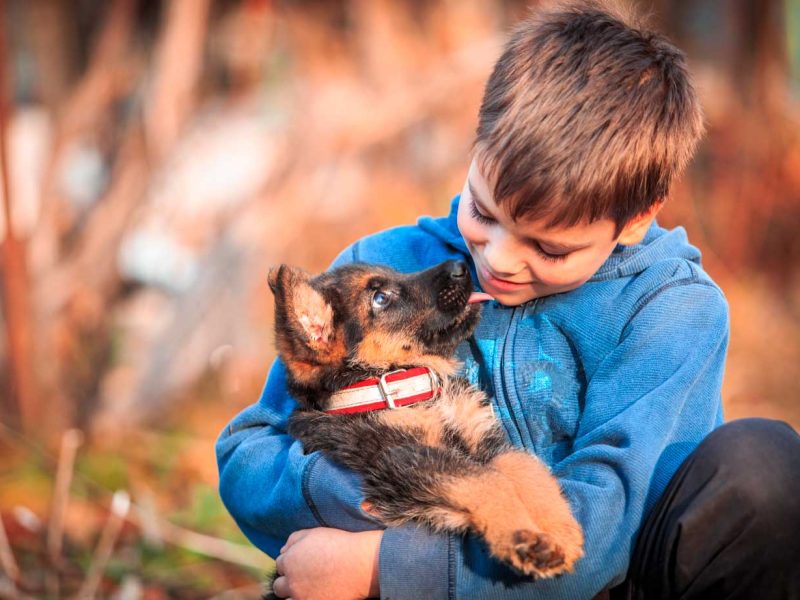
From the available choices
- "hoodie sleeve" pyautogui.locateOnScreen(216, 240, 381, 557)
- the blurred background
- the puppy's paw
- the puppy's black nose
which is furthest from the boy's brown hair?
the blurred background

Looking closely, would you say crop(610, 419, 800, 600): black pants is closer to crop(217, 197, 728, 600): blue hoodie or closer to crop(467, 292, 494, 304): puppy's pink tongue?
crop(217, 197, 728, 600): blue hoodie

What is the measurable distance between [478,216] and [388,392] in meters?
0.69

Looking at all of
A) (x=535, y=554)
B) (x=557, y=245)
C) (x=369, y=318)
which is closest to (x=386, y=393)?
(x=369, y=318)

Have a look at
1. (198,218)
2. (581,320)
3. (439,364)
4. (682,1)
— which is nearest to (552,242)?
(581,320)

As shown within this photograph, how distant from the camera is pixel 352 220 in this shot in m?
7.46

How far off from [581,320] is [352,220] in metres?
4.69

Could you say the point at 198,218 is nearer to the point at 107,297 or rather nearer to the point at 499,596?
the point at 107,297

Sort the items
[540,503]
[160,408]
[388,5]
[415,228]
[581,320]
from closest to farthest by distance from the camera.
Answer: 1. [540,503]
2. [581,320]
3. [415,228]
4. [160,408]
5. [388,5]

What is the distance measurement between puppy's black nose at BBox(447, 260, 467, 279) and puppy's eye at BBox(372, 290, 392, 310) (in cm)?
27

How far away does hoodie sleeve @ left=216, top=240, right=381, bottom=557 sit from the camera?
2.81 m

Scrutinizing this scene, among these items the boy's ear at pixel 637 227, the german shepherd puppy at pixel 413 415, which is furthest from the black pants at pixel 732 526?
the boy's ear at pixel 637 227

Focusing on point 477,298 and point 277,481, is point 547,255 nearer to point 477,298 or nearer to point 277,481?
point 477,298

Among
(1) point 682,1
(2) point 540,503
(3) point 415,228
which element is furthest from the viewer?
(1) point 682,1

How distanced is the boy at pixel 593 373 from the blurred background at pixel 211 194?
2.61 metres
